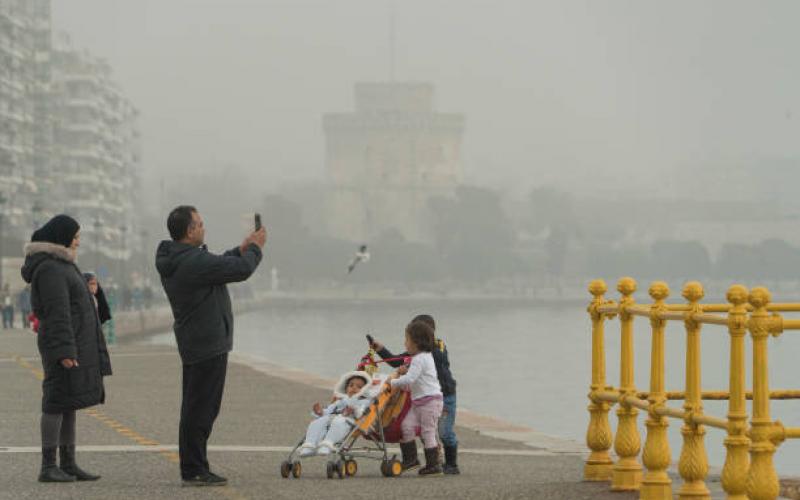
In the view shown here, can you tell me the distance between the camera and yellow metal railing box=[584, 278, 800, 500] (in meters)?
10.2

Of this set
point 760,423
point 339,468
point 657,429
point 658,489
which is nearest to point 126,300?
point 339,468

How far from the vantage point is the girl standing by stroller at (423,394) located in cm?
1422

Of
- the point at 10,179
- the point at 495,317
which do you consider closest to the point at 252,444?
the point at 10,179

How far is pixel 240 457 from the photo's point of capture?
15.9 metres

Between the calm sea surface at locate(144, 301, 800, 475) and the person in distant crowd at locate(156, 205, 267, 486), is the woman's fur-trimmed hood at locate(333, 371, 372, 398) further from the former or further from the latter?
the calm sea surface at locate(144, 301, 800, 475)

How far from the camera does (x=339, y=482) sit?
13438 millimetres

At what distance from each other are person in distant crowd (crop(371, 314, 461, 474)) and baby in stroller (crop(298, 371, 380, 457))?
0.28 m

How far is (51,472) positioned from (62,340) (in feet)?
2.88

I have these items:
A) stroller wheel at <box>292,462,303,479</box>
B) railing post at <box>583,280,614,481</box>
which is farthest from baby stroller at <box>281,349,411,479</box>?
railing post at <box>583,280,614,481</box>

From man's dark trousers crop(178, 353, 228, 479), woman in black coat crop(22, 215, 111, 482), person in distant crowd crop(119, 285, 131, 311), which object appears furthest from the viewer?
person in distant crowd crop(119, 285, 131, 311)

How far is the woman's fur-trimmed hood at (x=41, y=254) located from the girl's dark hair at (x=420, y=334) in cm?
245

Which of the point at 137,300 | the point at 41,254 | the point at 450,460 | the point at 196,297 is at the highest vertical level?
the point at 41,254

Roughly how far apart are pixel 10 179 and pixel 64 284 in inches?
5643

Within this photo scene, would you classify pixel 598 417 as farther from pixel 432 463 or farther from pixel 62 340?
pixel 62 340
